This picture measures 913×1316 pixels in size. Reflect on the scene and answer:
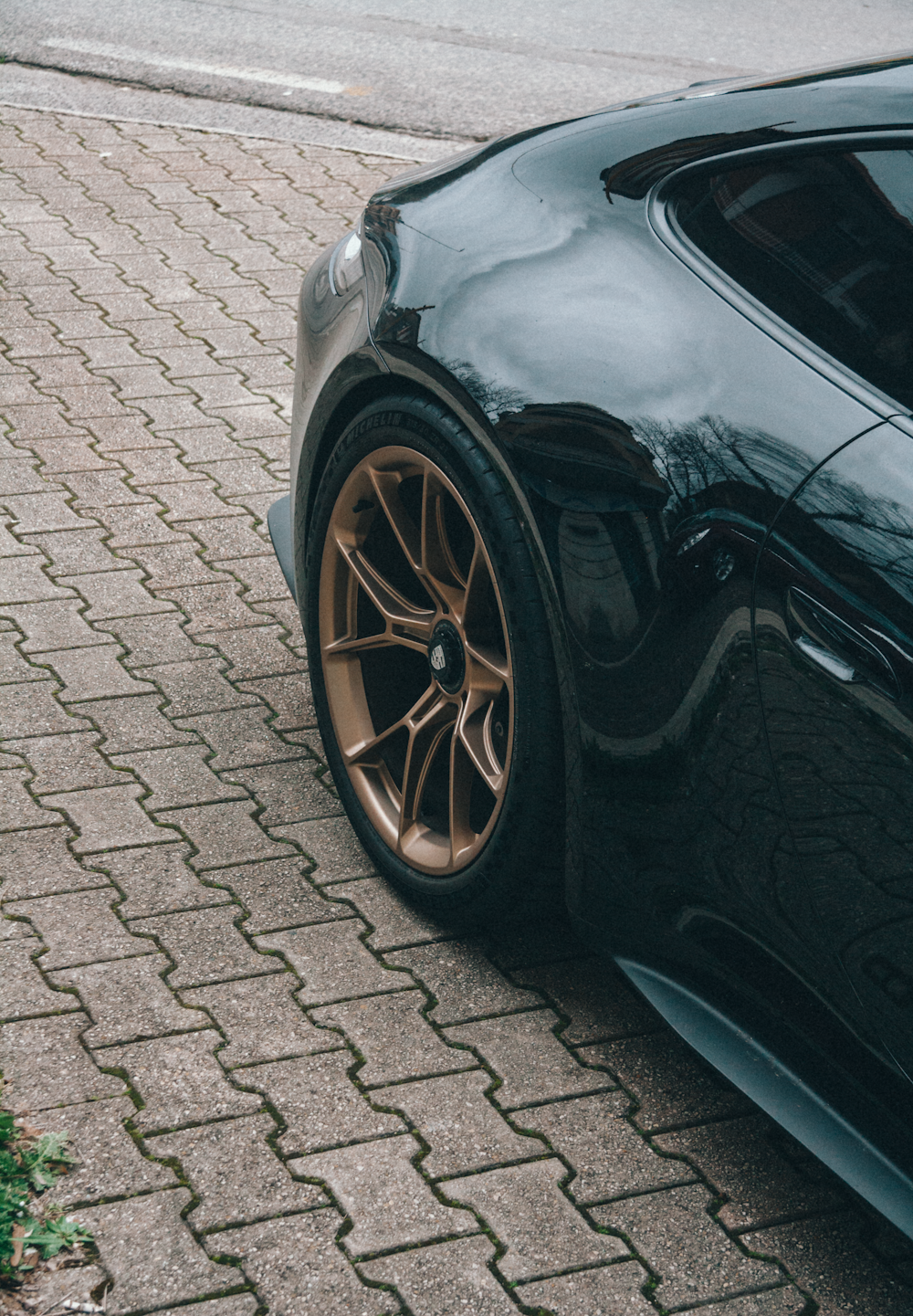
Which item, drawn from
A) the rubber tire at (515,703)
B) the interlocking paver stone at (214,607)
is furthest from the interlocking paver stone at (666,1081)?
the interlocking paver stone at (214,607)

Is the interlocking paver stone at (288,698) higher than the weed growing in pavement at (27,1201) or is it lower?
higher

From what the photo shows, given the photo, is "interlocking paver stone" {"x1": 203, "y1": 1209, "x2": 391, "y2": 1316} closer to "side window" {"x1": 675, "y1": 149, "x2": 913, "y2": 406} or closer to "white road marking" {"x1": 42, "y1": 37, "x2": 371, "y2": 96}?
"side window" {"x1": 675, "y1": 149, "x2": 913, "y2": 406}

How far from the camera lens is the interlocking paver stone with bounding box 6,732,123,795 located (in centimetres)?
325

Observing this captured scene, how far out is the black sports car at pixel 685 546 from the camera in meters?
1.94

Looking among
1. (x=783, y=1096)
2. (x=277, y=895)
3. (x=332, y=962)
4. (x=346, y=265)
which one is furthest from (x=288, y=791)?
(x=783, y=1096)

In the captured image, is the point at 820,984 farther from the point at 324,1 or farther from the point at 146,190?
the point at 324,1

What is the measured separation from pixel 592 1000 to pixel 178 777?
1.12 meters

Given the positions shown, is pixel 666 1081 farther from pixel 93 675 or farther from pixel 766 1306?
pixel 93 675

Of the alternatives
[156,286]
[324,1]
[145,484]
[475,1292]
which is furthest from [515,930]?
[324,1]

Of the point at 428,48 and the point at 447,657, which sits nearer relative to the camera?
the point at 447,657

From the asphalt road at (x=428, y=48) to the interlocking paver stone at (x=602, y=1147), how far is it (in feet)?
21.6

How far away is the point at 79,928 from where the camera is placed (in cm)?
281

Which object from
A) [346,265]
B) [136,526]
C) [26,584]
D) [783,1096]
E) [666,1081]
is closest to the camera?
[783,1096]

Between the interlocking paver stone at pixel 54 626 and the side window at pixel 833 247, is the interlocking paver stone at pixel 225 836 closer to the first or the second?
the interlocking paver stone at pixel 54 626
